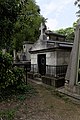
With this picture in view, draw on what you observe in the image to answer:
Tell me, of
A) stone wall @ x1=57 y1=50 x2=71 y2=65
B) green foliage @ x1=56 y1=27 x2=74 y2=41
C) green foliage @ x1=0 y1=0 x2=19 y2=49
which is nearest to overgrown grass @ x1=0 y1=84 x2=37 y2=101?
green foliage @ x1=0 y1=0 x2=19 y2=49

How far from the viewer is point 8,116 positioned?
4520 mm

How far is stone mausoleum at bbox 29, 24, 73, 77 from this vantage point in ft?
30.6

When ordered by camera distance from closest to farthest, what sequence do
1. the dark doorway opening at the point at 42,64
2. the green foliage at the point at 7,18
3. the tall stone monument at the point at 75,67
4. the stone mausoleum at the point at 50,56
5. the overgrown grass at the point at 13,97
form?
the overgrown grass at the point at 13,97 → the green foliage at the point at 7,18 → the tall stone monument at the point at 75,67 → the stone mausoleum at the point at 50,56 → the dark doorway opening at the point at 42,64

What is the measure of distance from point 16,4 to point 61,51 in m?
5.06

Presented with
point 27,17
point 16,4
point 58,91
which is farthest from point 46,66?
point 16,4

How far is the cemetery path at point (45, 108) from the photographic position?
4602 mm

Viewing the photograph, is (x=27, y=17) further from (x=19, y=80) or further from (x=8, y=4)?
(x=19, y=80)

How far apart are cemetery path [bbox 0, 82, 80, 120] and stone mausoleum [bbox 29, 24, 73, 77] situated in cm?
304

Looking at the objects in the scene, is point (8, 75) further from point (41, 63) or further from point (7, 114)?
point (41, 63)

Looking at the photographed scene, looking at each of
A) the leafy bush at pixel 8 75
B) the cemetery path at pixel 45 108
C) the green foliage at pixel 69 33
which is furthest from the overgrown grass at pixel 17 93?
the green foliage at pixel 69 33

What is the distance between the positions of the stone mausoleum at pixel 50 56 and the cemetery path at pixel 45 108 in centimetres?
304

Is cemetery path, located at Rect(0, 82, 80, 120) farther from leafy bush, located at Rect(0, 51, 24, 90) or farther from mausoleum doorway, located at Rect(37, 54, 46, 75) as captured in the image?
mausoleum doorway, located at Rect(37, 54, 46, 75)

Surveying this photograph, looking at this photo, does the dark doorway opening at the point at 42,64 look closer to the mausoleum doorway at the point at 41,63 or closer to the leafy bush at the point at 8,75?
the mausoleum doorway at the point at 41,63

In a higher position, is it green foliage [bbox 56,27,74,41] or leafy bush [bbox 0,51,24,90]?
green foliage [bbox 56,27,74,41]
